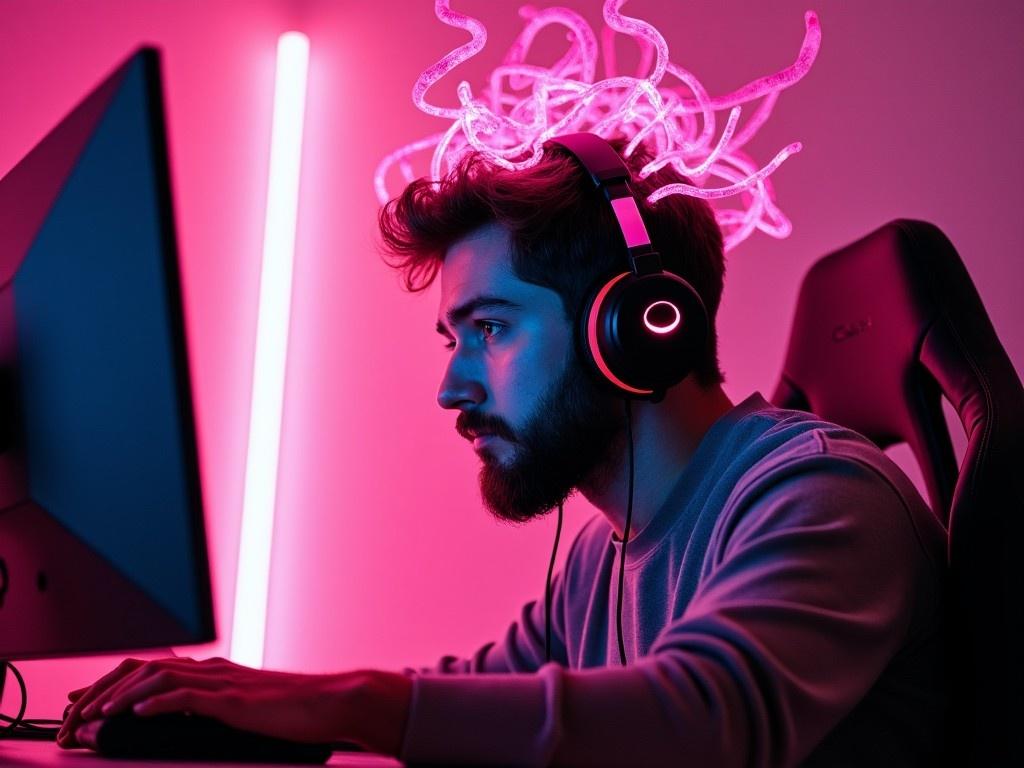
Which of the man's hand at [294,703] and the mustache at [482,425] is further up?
the mustache at [482,425]

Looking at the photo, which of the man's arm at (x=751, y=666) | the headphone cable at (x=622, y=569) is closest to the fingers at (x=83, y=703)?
the man's arm at (x=751, y=666)

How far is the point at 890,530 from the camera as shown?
0.78 metres

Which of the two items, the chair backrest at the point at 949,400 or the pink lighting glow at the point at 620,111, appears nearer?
the chair backrest at the point at 949,400

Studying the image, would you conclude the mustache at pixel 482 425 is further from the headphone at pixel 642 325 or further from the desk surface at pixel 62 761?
the desk surface at pixel 62 761

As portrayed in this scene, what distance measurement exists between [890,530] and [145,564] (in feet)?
1.89

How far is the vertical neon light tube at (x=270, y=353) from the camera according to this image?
7.21 ft

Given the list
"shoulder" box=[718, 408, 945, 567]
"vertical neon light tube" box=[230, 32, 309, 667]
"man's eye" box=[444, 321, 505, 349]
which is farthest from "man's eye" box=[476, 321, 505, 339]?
"vertical neon light tube" box=[230, 32, 309, 667]

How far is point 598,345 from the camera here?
950mm

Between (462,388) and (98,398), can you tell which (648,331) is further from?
(98,398)

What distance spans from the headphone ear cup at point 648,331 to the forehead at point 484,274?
0.63 feet

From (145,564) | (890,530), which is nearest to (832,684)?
(890,530)

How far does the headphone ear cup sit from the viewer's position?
0.92 m

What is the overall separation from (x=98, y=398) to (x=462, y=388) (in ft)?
2.05

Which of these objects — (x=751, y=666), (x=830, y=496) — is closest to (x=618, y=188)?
(x=830, y=496)
